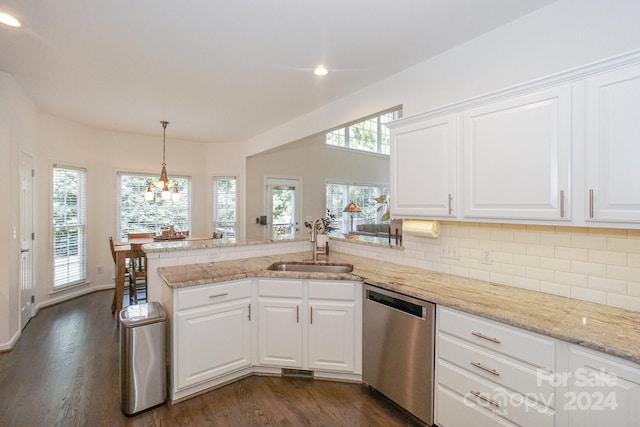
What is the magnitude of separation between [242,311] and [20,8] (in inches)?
100

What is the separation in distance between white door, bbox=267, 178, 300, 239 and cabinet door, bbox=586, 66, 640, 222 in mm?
5250

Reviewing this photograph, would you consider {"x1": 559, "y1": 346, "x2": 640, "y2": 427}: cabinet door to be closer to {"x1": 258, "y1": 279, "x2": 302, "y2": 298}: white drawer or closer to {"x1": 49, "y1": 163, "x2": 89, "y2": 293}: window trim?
{"x1": 258, "y1": 279, "x2": 302, "y2": 298}: white drawer

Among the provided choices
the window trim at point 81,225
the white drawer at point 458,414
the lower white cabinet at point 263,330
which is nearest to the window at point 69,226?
the window trim at point 81,225

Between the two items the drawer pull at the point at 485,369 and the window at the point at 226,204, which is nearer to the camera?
the drawer pull at the point at 485,369

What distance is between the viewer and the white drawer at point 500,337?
1440mm

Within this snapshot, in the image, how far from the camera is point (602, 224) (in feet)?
4.82

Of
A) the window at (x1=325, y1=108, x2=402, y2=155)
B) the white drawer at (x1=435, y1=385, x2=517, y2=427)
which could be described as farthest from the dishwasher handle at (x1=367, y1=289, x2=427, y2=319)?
the window at (x1=325, y1=108, x2=402, y2=155)

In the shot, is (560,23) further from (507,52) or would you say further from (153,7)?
(153,7)

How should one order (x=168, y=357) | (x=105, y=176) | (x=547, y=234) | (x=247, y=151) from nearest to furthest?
(x=547, y=234) → (x=168, y=357) → (x=105, y=176) → (x=247, y=151)

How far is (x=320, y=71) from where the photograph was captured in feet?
9.23

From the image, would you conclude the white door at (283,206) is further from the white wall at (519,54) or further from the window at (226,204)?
the white wall at (519,54)

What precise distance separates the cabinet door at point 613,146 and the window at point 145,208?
595 centimetres

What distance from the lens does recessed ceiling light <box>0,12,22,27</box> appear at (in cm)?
203

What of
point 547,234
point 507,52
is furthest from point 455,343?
point 507,52
